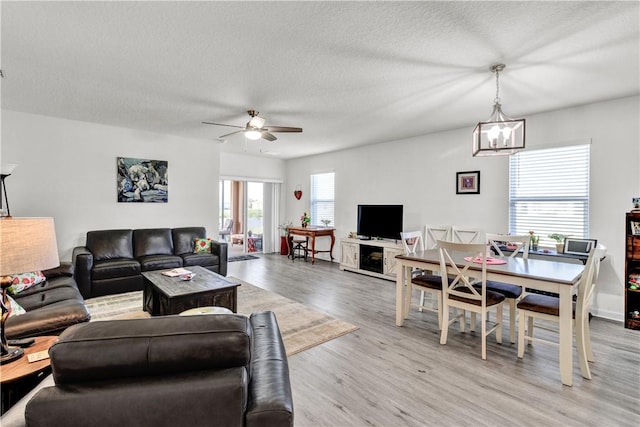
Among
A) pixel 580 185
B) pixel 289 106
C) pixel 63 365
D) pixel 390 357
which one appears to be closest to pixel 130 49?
pixel 289 106

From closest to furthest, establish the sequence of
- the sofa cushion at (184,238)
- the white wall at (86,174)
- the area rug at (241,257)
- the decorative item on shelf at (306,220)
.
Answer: the white wall at (86,174) < the sofa cushion at (184,238) < the area rug at (241,257) < the decorative item on shelf at (306,220)

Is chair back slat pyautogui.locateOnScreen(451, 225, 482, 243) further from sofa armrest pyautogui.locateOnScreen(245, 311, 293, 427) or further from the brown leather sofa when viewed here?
the brown leather sofa

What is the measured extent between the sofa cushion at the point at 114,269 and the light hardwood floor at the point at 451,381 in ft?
10.3

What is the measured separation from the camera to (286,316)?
360 cm

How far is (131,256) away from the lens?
16.3ft

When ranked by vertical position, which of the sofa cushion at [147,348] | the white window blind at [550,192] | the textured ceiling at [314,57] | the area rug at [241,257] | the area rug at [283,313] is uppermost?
the textured ceiling at [314,57]

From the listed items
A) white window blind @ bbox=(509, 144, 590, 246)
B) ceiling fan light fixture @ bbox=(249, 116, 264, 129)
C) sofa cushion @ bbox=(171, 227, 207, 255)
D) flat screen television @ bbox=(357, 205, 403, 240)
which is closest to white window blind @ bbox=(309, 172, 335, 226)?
flat screen television @ bbox=(357, 205, 403, 240)

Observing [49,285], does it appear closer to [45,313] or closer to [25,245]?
[45,313]

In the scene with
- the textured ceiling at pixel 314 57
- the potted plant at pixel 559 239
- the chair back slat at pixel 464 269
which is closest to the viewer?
the textured ceiling at pixel 314 57

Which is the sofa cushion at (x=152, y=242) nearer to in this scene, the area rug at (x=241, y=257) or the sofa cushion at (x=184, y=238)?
the sofa cushion at (x=184, y=238)

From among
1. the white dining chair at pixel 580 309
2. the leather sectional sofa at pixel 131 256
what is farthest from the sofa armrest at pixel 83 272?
the white dining chair at pixel 580 309

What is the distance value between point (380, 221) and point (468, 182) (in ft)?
5.44

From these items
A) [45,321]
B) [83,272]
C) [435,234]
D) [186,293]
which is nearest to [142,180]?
[83,272]

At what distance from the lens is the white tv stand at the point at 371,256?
540 cm
